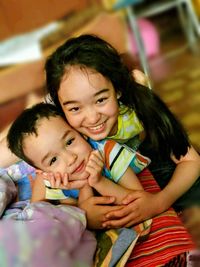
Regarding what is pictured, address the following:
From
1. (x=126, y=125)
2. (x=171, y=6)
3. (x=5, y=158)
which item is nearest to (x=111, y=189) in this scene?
(x=126, y=125)

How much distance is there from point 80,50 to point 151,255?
0.37 meters

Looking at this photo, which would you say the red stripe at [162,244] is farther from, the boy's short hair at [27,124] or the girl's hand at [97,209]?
the boy's short hair at [27,124]

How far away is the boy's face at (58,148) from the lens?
0.77 m

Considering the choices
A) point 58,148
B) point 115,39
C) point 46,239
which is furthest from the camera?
point 115,39

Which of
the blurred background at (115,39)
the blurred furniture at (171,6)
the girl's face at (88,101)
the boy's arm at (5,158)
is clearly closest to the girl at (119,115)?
the girl's face at (88,101)

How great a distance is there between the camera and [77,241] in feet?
2.33

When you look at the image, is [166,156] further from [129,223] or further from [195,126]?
[195,126]

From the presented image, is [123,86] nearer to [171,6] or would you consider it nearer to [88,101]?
[88,101]

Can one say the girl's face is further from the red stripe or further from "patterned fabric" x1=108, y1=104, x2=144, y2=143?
the red stripe

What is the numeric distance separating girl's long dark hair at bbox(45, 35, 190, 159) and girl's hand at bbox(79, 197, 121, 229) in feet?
0.62

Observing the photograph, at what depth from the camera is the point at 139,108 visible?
0.87m

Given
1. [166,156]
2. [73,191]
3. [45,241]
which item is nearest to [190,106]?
[166,156]

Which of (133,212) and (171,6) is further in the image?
(171,6)

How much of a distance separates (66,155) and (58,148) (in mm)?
19
